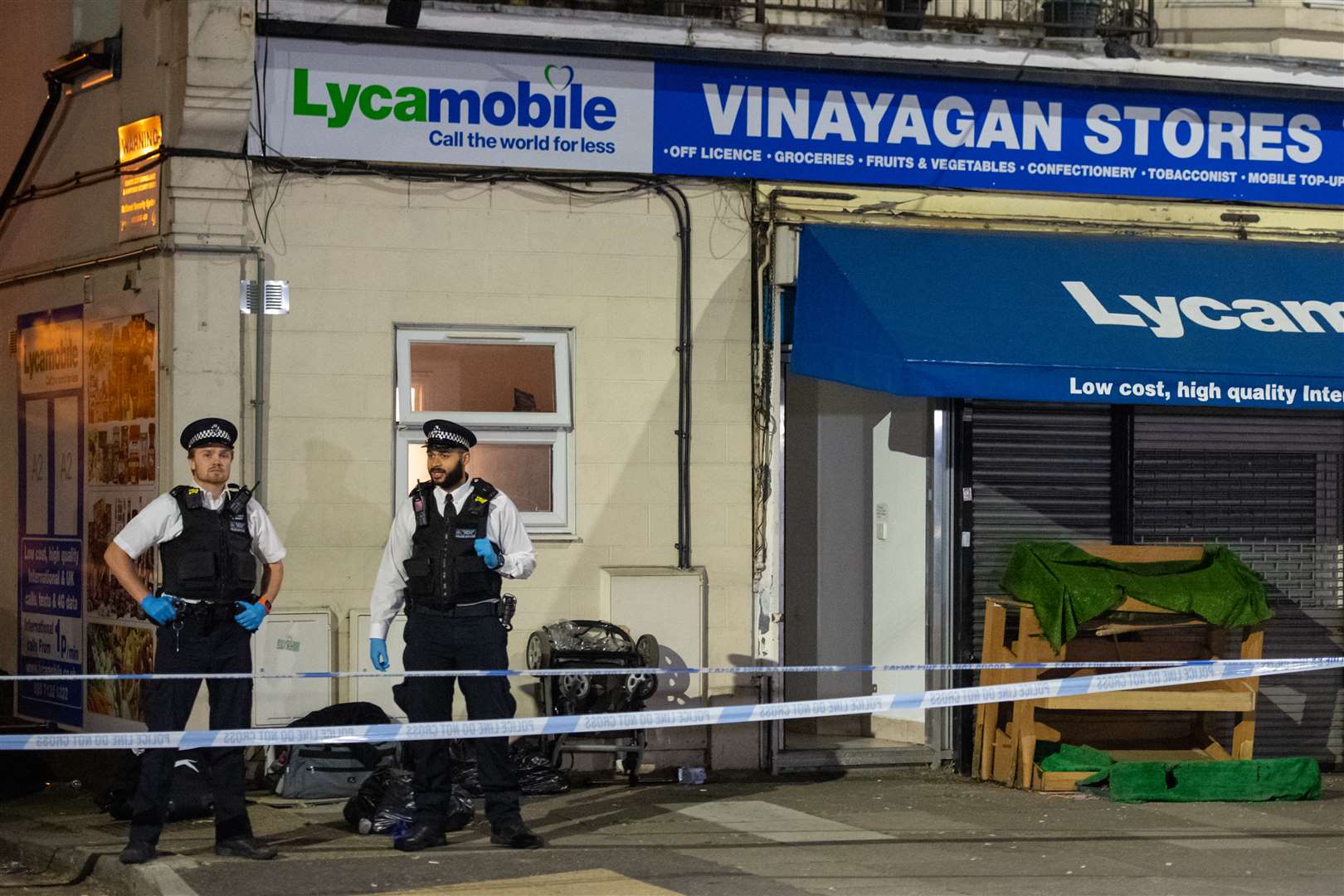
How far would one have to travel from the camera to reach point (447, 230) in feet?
37.1

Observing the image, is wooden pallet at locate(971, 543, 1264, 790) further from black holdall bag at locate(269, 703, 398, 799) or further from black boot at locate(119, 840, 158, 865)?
black boot at locate(119, 840, 158, 865)

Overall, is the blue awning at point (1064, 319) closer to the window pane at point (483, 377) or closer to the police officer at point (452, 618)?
the window pane at point (483, 377)

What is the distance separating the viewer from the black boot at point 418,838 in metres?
8.78

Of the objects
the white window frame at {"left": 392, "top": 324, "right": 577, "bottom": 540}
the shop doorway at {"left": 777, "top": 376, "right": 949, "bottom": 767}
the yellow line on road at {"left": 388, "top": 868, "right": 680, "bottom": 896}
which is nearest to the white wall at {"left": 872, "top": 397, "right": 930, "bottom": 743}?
the shop doorway at {"left": 777, "top": 376, "right": 949, "bottom": 767}

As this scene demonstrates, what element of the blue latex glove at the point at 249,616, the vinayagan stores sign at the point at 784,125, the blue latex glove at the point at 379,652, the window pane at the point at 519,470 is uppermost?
the vinayagan stores sign at the point at 784,125

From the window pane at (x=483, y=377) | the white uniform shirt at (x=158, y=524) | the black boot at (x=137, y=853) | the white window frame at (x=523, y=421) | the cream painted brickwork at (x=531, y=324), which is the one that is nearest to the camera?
the black boot at (x=137, y=853)

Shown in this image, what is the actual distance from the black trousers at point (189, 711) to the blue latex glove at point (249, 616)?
0.20 ft

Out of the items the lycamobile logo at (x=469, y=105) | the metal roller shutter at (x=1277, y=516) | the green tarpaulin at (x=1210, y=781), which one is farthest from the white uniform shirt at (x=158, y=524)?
the metal roller shutter at (x=1277, y=516)

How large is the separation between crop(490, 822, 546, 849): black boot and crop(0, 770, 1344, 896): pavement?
0.32ft

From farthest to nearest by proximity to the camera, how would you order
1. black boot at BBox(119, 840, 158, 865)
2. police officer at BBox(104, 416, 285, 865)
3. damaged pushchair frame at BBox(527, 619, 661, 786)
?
damaged pushchair frame at BBox(527, 619, 661, 786), police officer at BBox(104, 416, 285, 865), black boot at BBox(119, 840, 158, 865)

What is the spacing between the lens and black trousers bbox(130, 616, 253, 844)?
8.45m

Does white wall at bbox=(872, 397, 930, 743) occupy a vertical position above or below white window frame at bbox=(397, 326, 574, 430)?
below

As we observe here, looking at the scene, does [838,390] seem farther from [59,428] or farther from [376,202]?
[59,428]

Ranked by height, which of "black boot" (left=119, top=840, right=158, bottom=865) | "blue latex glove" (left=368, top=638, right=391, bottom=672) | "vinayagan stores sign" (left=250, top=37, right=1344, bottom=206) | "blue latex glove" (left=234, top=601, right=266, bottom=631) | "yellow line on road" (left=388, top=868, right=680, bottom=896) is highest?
"vinayagan stores sign" (left=250, top=37, right=1344, bottom=206)
